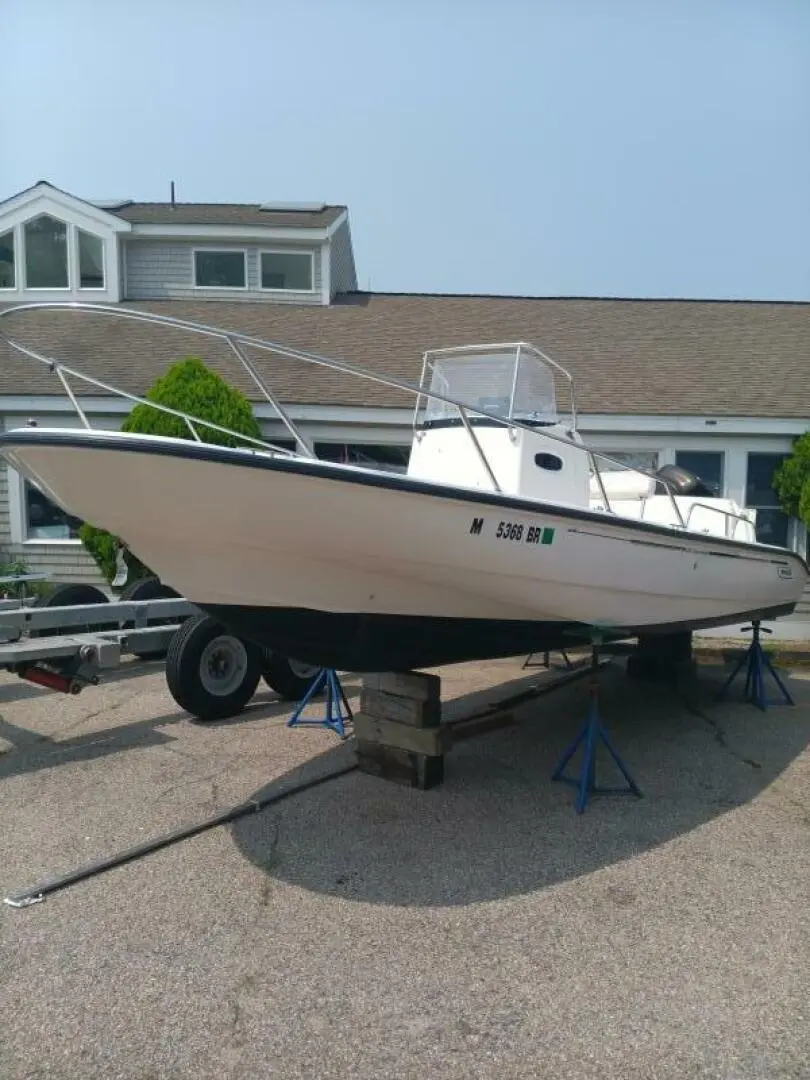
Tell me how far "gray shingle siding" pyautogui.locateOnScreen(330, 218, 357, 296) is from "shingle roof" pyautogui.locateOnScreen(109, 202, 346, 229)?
41cm

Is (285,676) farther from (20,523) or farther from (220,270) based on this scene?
(220,270)

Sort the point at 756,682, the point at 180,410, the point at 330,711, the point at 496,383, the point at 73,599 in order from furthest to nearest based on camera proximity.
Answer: the point at 180,410
the point at 73,599
the point at 756,682
the point at 330,711
the point at 496,383

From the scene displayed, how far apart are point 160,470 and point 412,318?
1207cm

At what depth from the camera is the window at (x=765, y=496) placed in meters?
12.2

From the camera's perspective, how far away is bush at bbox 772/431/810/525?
453 inches

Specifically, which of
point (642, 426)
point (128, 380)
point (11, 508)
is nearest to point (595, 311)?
point (642, 426)

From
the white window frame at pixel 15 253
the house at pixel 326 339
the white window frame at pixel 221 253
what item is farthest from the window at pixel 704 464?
the white window frame at pixel 15 253

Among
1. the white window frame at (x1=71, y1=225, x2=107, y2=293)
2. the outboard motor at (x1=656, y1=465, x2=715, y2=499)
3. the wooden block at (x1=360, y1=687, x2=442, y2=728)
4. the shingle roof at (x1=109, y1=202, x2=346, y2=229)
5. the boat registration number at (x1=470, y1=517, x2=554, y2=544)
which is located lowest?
the wooden block at (x1=360, y1=687, x2=442, y2=728)

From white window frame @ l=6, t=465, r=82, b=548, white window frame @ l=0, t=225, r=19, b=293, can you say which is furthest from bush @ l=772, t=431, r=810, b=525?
white window frame @ l=0, t=225, r=19, b=293

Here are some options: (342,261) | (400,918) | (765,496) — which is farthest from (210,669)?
(342,261)

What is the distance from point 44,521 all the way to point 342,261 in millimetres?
8189

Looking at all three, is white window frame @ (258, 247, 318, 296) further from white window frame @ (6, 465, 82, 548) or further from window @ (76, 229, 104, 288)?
white window frame @ (6, 465, 82, 548)

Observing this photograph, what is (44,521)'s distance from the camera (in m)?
12.5

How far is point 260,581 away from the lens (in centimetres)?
459
